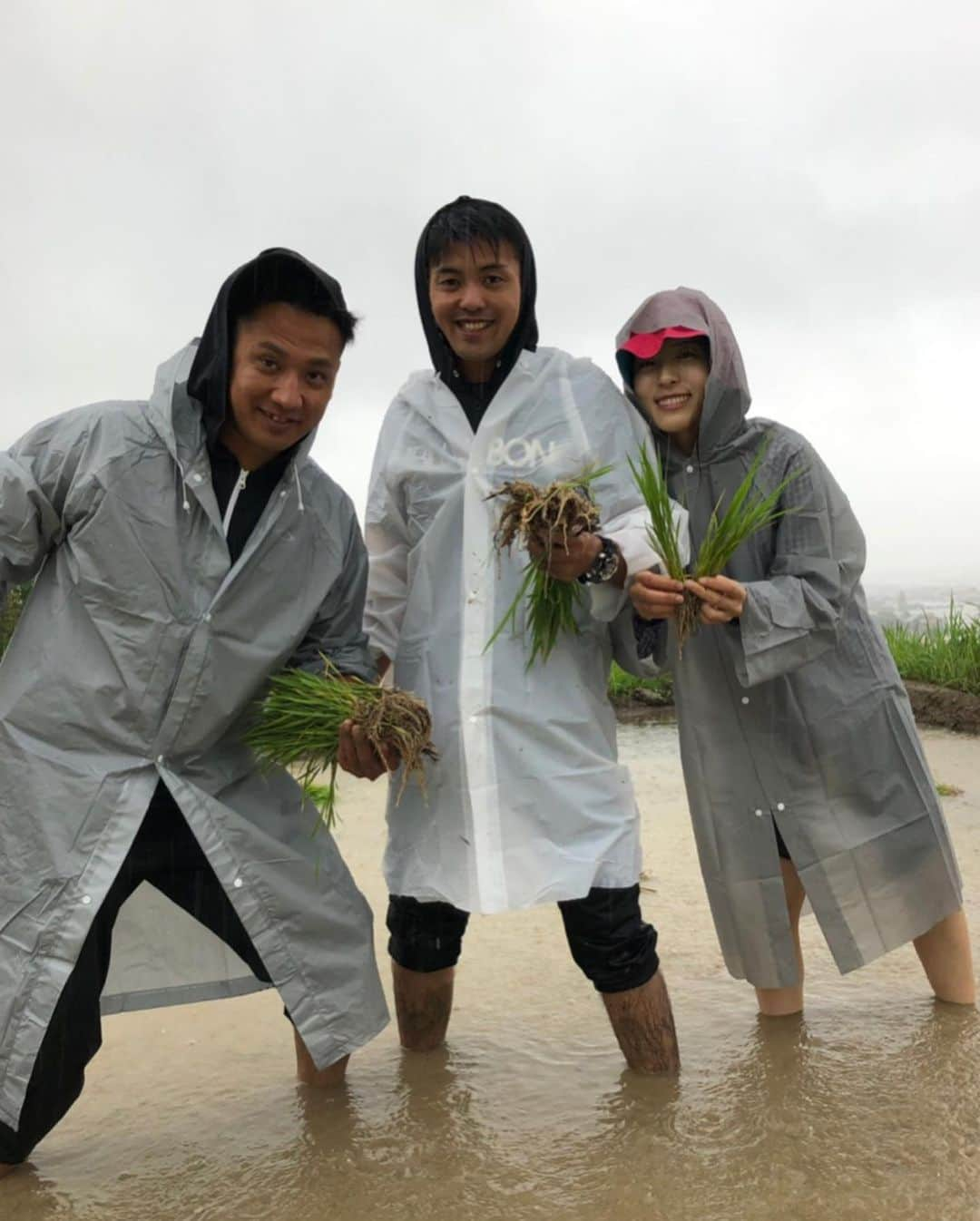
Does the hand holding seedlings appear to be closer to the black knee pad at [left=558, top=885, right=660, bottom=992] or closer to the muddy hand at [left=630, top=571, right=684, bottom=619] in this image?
the muddy hand at [left=630, top=571, right=684, bottom=619]

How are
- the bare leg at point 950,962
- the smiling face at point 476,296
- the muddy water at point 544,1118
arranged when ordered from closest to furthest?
1. the muddy water at point 544,1118
2. the smiling face at point 476,296
3. the bare leg at point 950,962

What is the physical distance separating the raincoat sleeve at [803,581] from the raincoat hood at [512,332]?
0.69 metres

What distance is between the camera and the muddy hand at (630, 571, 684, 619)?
94.6 inches

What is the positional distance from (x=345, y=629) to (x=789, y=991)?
58.8 inches

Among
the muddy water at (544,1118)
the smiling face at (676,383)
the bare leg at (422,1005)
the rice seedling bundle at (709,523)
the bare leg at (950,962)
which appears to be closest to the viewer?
the muddy water at (544,1118)

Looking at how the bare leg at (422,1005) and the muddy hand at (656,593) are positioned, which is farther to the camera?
the bare leg at (422,1005)

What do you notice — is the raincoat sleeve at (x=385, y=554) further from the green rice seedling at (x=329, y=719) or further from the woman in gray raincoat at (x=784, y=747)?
the woman in gray raincoat at (x=784, y=747)

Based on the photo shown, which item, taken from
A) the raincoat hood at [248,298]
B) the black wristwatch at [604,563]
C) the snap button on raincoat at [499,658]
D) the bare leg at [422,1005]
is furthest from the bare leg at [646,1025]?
the raincoat hood at [248,298]

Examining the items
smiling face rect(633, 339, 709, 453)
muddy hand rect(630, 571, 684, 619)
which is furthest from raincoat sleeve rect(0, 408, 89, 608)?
smiling face rect(633, 339, 709, 453)

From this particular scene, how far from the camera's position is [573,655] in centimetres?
261

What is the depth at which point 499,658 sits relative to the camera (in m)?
2.56

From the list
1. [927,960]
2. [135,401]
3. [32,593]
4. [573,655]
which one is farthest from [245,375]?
[927,960]

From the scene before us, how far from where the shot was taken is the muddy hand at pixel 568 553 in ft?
7.67

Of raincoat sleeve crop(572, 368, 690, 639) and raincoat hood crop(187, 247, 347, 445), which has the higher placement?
raincoat hood crop(187, 247, 347, 445)
